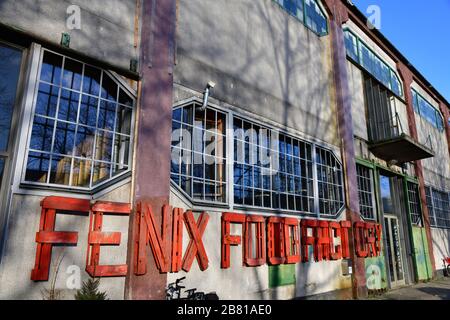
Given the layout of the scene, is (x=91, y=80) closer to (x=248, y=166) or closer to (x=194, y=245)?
(x=194, y=245)

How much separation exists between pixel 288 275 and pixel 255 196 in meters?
1.99

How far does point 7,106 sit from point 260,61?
5.82 metres

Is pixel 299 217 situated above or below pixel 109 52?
below

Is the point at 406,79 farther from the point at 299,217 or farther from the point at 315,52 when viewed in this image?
the point at 299,217

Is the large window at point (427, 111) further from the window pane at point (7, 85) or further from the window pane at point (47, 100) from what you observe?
the window pane at point (7, 85)

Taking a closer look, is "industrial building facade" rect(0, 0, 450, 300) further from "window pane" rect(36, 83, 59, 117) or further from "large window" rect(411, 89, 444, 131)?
"large window" rect(411, 89, 444, 131)

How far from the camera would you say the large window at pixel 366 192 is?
11.4 metres

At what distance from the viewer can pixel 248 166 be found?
739 cm

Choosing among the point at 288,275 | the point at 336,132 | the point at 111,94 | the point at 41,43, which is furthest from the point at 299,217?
the point at 41,43

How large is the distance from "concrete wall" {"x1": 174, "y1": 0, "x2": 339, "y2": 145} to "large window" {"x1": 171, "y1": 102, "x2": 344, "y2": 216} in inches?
21.3

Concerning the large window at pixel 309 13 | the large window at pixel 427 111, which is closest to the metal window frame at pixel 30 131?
the large window at pixel 309 13

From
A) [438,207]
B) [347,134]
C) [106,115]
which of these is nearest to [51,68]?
[106,115]

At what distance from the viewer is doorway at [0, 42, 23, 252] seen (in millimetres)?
4215
